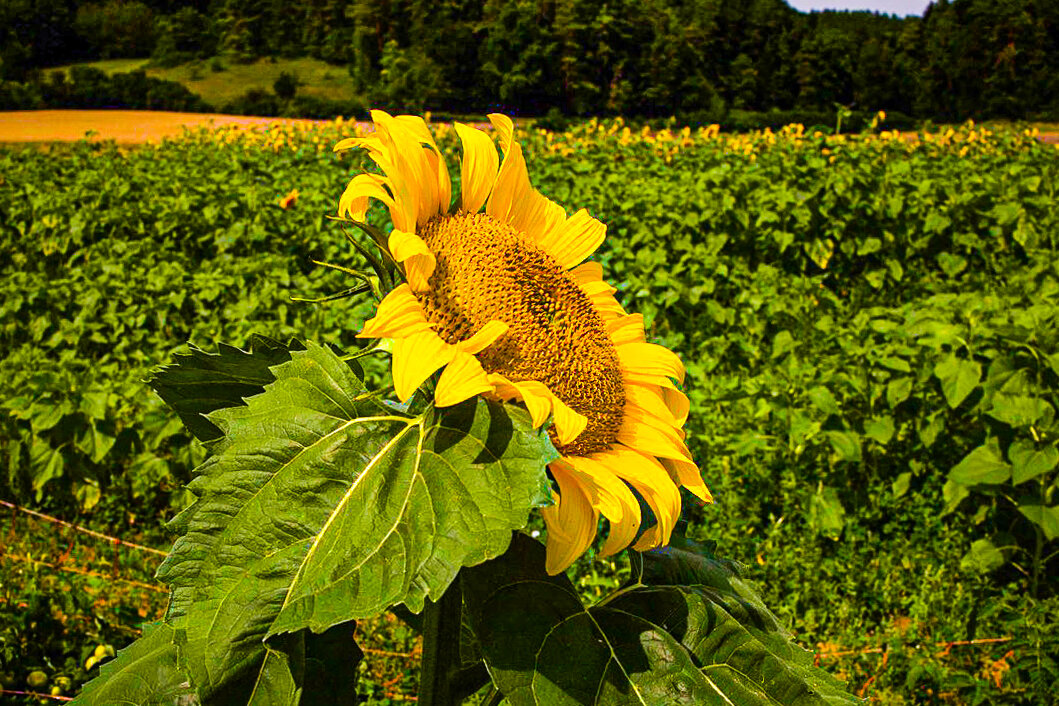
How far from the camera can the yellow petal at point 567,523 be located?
80cm

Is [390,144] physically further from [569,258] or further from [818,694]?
[818,694]

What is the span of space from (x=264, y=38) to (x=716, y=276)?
1035 inches

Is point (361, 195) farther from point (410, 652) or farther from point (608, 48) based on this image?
point (608, 48)

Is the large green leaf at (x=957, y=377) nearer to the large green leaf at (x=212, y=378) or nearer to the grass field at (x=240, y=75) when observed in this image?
the large green leaf at (x=212, y=378)

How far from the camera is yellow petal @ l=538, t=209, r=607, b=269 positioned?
1025 mm

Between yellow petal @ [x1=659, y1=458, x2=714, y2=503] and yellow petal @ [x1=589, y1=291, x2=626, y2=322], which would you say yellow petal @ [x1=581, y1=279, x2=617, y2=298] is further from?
yellow petal @ [x1=659, y1=458, x2=714, y2=503]

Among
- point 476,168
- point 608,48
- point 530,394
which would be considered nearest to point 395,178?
point 476,168

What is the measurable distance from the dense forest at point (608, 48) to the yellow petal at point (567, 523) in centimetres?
1861

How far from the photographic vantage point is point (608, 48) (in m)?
23.0

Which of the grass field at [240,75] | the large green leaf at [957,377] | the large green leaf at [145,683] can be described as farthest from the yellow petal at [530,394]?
the grass field at [240,75]

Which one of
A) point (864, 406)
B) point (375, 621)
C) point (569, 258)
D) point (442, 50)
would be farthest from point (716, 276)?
point (442, 50)

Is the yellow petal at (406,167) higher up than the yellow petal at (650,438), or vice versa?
the yellow petal at (406,167)

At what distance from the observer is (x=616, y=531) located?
2.65 ft

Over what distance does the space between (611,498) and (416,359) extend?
205 mm
